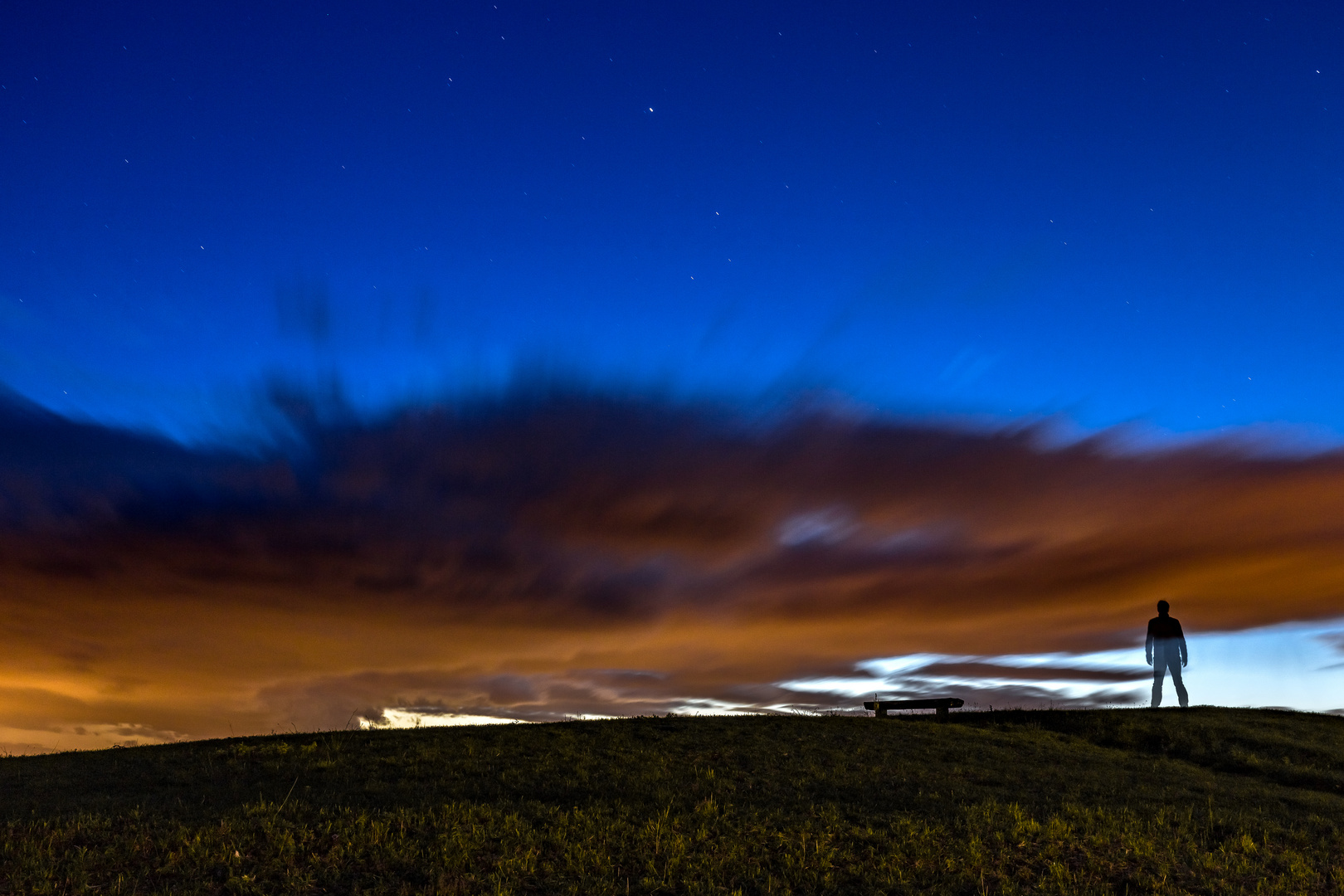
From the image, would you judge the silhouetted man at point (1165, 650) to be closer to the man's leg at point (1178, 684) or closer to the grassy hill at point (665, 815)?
the man's leg at point (1178, 684)

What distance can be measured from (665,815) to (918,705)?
1789 centimetres

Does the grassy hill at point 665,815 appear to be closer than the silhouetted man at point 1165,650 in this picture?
Yes

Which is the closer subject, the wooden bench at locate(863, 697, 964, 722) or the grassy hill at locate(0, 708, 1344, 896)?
the grassy hill at locate(0, 708, 1344, 896)

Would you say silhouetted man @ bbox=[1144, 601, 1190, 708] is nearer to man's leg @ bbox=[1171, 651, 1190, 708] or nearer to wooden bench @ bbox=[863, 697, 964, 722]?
man's leg @ bbox=[1171, 651, 1190, 708]

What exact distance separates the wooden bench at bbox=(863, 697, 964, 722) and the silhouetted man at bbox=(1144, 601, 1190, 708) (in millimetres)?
6683

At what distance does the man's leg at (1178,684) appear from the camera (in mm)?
30922

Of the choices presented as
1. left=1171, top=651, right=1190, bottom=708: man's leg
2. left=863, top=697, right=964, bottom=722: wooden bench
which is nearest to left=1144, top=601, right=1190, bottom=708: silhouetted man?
left=1171, top=651, right=1190, bottom=708: man's leg

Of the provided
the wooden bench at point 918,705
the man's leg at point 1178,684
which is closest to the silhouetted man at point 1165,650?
the man's leg at point 1178,684

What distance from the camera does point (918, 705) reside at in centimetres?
3014

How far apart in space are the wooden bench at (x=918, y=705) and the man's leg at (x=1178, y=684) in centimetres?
716

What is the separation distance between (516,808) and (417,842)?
240 cm

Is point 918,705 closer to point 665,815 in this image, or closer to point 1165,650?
point 1165,650

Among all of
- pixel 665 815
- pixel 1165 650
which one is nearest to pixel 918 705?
pixel 1165 650

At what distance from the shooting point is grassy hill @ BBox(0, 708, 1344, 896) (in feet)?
38.4
